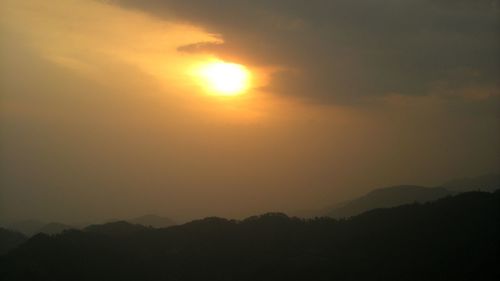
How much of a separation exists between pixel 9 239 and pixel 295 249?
248 feet

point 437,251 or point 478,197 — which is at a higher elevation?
point 478,197

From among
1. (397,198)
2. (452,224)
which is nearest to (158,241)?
(452,224)

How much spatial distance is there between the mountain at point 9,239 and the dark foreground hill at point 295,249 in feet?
119

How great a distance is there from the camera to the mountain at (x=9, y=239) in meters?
102

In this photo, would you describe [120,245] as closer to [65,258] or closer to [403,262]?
[65,258]

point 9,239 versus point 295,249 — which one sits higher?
A: point 9,239

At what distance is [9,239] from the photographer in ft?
352

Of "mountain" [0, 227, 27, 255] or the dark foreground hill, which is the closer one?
the dark foreground hill

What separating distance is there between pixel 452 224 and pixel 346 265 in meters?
17.0

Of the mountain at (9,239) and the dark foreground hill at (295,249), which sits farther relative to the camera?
the mountain at (9,239)

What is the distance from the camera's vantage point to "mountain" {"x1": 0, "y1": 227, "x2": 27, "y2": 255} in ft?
335

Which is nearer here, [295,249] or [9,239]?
[295,249]

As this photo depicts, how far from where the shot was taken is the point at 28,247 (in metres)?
69.5

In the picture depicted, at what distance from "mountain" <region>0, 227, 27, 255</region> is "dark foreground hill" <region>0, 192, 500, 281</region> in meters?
36.4
